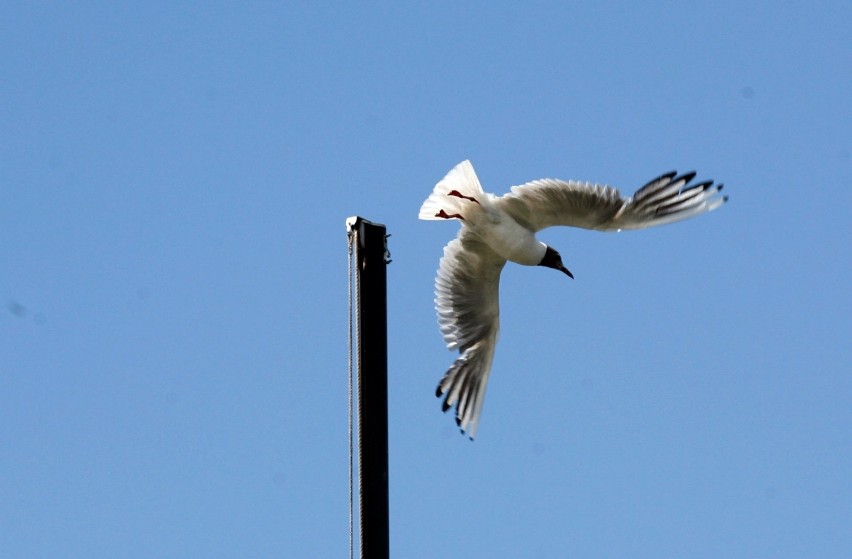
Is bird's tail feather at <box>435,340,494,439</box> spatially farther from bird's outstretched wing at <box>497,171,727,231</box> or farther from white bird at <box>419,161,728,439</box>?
bird's outstretched wing at <box>497,171,727,231</box>

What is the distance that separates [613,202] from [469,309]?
1338mm

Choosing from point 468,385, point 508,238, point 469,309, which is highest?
point 508,238

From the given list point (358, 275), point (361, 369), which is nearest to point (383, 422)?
point (361, 369)

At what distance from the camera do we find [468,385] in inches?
370

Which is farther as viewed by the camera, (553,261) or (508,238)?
(553,261)

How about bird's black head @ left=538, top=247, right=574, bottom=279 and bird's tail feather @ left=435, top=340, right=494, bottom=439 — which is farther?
bird's black head @ left=538, top=247, right=574, bottom=279

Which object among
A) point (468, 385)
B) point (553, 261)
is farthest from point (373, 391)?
point (553, 261)

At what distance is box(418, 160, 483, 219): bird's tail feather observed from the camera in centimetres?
899

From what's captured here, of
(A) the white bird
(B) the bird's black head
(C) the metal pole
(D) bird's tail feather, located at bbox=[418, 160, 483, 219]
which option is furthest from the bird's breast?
(C) the metal pole

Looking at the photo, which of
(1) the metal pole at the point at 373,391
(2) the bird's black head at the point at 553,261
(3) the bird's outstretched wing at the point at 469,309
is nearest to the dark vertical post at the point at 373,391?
(1) the metal pole at the point at 373,391

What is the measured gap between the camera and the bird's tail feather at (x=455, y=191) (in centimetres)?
899

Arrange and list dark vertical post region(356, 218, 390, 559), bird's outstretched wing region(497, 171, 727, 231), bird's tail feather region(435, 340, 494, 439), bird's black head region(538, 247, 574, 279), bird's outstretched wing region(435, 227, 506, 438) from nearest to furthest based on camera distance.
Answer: dark vertical post region(356, 218, 390, 559) → bird's outstretched wing region(497, 171, 727, 231) → bird's tail feather region(435, 340, 494, 439) → bird's outstretched wing region(435, 227, 506, 438) → bird's black head region(538, 247, 574, 279)

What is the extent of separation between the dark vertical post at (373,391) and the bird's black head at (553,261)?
13.1ft

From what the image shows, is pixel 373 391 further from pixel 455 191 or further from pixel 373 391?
pixel 455 191
